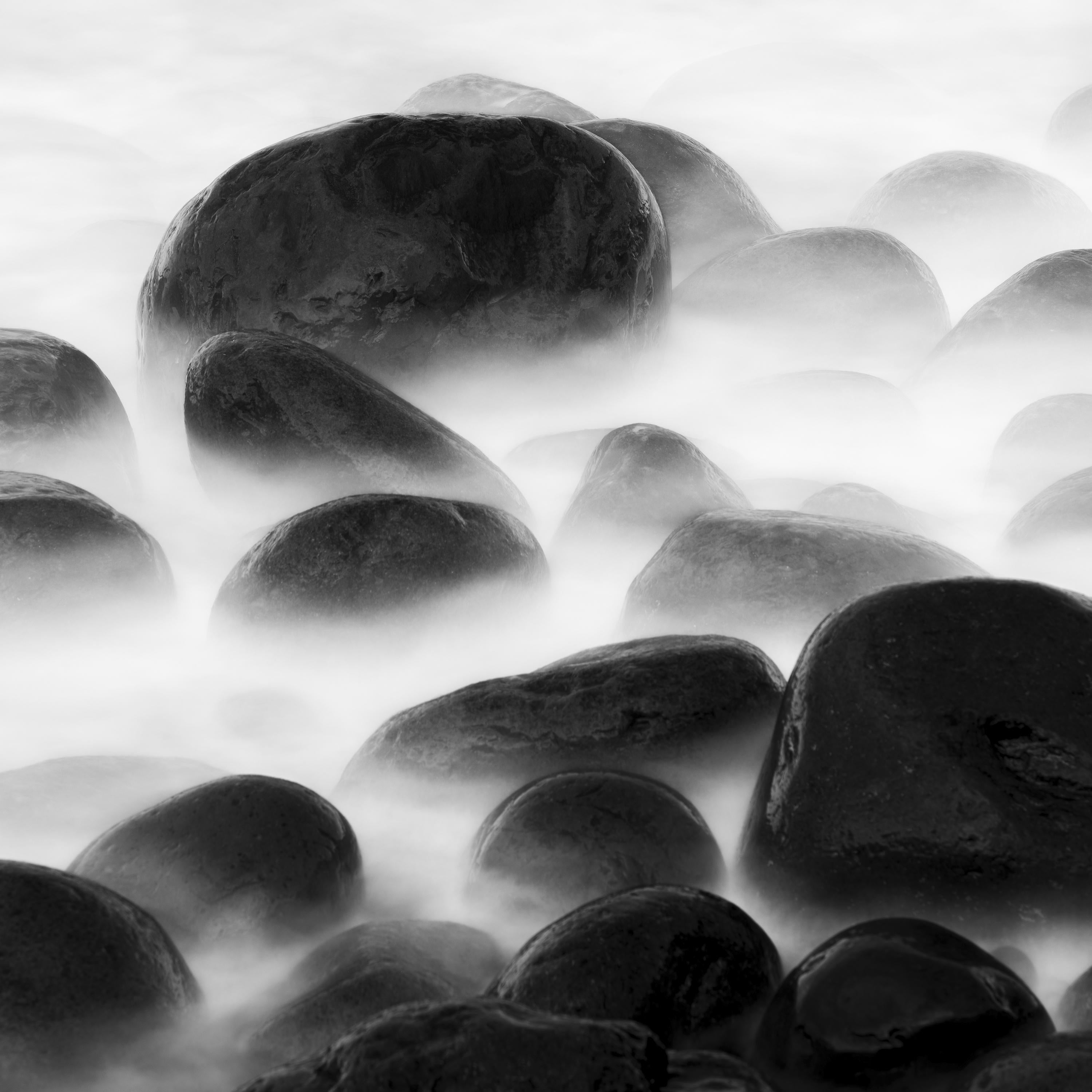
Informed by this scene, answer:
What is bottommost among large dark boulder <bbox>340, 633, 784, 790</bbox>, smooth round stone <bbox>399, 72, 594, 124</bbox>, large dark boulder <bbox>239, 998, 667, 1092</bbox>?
large dark boulder <bbox>239, 998, 667, 1092</bbox>

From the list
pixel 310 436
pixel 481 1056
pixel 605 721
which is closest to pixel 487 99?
pixel 310 436

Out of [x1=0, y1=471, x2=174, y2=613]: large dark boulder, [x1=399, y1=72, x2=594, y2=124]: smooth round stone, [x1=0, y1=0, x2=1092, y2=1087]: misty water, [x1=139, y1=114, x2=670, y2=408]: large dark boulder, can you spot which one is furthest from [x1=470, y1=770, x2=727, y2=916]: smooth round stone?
[x1=399, y1=72, x2=594, y2=124]: smooth round stone

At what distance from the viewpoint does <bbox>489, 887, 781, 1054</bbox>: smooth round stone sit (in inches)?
71.3

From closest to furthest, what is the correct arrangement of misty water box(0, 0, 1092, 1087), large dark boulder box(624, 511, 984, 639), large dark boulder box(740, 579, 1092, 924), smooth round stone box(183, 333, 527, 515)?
large dark boulder box(740, 579, 1092, 924) < misty water box(0, 0, 1092, 1087) < large dark boulder box(624, 511, 984, 639) < smooth round stone box(183, 333, 527, 515)

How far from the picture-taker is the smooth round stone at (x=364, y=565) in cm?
287

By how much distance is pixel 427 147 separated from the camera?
12.7 ft

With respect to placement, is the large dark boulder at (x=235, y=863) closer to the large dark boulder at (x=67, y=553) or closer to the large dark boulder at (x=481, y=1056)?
the large dark boulder at (x=481, y=1056)

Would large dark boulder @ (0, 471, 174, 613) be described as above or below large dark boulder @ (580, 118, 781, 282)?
below

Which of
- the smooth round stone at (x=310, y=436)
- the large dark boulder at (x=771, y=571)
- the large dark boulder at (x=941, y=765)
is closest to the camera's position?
the large dark boulder at (x=941, y=765)

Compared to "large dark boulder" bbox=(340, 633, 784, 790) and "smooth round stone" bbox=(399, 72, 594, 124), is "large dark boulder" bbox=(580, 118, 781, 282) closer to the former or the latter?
"smooth round stone" bbox=(399, 72, 594, 124)

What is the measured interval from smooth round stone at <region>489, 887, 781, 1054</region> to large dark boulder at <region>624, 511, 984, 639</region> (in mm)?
969

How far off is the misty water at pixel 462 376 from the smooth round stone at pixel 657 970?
0.78 feet

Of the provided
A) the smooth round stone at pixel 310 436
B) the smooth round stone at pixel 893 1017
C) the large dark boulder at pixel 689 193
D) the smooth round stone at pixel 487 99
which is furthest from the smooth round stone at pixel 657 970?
the smooth round stone at pixel 487 99

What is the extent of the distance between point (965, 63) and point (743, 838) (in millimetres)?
5495
